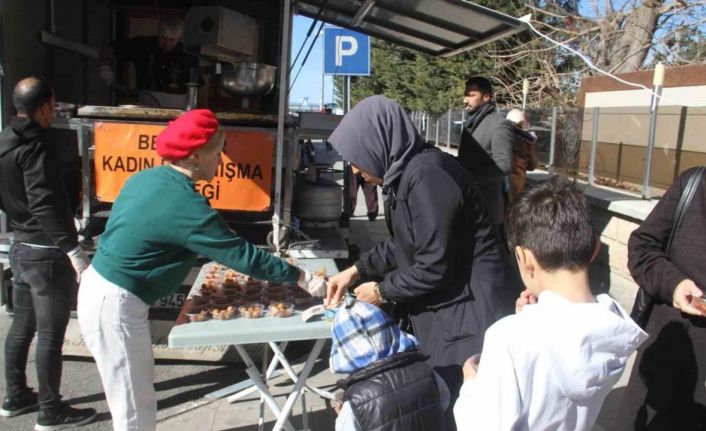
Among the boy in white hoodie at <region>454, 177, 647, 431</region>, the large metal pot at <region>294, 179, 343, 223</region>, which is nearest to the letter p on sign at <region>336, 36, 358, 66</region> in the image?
the large metal pot at <region>294, 179, 343, 223</region>

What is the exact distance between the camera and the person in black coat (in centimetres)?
212

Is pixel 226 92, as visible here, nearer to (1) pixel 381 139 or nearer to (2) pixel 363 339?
(1) pixel 381 139

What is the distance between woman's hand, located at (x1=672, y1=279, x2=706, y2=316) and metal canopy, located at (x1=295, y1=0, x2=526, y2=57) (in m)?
3.11

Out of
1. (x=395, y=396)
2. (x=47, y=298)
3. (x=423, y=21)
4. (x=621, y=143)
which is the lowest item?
(x=47, y=298)

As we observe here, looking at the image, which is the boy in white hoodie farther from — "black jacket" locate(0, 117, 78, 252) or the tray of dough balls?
"black jacket" locate(0, 117, 78, 252)

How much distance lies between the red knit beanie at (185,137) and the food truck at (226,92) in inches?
61.7

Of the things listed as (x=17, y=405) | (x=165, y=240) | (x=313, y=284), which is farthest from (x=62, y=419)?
(x=313, y=284)

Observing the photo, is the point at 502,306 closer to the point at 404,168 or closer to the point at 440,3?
the point at 404,168

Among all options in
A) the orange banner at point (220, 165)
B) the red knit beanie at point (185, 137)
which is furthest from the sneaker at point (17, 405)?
the red knit beanie at point (185, 137)

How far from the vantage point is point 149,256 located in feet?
7.54

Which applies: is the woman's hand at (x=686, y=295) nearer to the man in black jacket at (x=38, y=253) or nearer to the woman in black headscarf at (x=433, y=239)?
the woman in black headscarf at (x=433, y=239)

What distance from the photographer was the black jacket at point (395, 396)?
1.80 meters

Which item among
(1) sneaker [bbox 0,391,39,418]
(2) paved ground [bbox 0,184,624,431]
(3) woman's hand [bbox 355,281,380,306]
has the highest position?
(3) woman's hand [bbox 355,281,380,306]

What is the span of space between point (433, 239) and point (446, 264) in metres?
0.10
